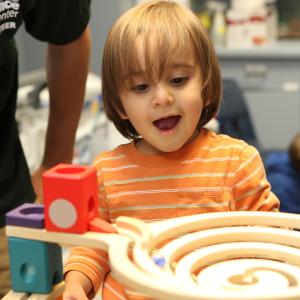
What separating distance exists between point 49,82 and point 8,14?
31 cm

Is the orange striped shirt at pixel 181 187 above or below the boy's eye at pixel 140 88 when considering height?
below

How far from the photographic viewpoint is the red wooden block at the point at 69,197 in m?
0.64

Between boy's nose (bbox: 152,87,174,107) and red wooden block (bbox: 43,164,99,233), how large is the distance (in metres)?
0.19

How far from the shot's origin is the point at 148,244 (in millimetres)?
644

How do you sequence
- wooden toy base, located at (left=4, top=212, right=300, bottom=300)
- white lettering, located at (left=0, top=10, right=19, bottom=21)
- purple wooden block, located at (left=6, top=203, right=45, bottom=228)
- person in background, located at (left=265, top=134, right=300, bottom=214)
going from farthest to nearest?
person in background, located at (left=265, top=134, right=300, bottom=214) < white lettering, located at (left=0, top=10, right=19, bottom=21) < purple wooden block, located at (left=6, top=203, right=45, bottom=228) < wooden toy base, located at (left=4, top=212, right=300, bottom=300)

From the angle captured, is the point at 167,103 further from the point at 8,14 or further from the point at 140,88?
the point at 8,14

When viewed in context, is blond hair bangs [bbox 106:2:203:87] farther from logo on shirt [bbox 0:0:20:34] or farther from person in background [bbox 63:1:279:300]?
logo on shirt [bbox 0:0:20:34]

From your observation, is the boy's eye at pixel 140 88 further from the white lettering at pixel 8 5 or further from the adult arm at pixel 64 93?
the adult arm at pixel 64 93

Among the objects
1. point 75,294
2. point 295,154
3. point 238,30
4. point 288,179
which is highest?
point 238,30

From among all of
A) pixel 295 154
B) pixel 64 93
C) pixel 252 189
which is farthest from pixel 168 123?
pixel 295 154

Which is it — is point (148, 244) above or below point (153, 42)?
below

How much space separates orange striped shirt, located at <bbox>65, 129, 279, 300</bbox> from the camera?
84 centimetres

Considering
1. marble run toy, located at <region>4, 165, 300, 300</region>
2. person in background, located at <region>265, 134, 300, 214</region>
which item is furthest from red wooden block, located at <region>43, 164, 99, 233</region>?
person in background, located at <region>265, 134, 300, 214</region>

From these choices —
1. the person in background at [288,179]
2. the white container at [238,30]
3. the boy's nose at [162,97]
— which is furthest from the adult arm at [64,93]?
the white container at [238,30]
